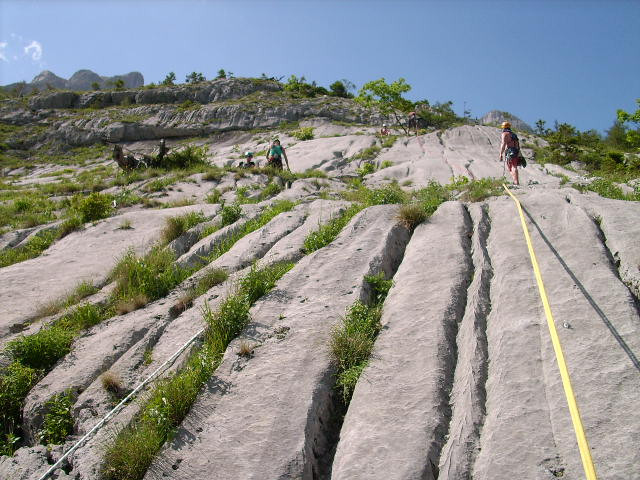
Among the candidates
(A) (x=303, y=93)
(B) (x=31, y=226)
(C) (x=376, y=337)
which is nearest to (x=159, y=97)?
(A) (x=303, y=93)

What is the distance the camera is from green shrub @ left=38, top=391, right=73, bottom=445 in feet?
19.2

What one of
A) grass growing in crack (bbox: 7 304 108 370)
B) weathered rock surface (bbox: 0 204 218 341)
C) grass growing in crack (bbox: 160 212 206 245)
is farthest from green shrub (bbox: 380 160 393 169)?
grass growing in crack (bbox: 7 304 108 370)

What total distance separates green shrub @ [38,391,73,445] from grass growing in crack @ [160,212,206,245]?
631 cm

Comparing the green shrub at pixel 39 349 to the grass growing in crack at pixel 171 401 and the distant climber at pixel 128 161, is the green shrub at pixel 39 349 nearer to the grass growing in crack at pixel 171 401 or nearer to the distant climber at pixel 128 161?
the grass growing in crack at pixel 171 401

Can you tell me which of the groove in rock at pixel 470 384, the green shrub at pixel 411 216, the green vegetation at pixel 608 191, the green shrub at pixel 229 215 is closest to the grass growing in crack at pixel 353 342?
the groove in rock at pixel 470 384

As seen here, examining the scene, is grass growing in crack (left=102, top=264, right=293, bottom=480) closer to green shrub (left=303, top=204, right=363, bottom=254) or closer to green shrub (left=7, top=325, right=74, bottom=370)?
green shrub (left=303, top=204, right=363, bottom=254)

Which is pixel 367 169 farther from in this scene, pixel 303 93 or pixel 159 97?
pixel 159 97

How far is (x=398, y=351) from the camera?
6062 millimetres

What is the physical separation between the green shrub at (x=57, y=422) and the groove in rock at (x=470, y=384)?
15.9 feet

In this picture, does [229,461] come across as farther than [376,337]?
No

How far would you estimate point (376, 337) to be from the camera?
6488 mm

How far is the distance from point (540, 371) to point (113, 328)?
6.99 meters

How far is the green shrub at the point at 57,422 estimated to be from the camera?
5855 millimetres

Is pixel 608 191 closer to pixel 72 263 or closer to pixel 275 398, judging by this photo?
pixel 275 398
